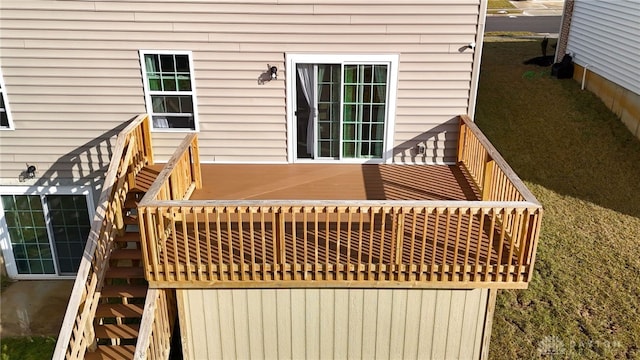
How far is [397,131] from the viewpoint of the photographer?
7.17 metres

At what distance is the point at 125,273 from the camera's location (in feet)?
18.6

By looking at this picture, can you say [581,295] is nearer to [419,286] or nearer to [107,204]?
[419,286]

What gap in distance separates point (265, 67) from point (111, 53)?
2.10 m

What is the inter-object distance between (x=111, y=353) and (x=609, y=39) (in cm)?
1231

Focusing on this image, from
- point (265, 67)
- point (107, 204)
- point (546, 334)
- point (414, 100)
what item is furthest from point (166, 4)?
point (546, 334)

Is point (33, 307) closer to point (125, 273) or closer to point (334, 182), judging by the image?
point (125, 273)

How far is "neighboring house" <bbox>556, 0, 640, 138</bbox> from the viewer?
427 inches

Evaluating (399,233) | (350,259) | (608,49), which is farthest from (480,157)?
(608,49)

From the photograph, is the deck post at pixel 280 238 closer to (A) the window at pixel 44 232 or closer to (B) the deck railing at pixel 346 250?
(B) the deck railing at pixel 346 250

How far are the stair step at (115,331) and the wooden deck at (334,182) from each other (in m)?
1.70

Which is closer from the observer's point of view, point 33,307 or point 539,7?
point 33,307

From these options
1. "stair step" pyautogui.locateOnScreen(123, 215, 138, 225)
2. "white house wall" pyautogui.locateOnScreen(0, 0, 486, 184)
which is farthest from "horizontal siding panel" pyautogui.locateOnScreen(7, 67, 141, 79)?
"stair step" pyautogui.locateOnScreen(123, 215, 138, 225)

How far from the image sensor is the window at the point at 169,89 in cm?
683

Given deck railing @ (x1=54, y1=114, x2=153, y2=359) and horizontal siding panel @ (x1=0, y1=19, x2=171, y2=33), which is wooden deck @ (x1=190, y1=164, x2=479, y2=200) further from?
horizontal siding panel @ (x1=0, y1=19, x2=171, y2=33)
